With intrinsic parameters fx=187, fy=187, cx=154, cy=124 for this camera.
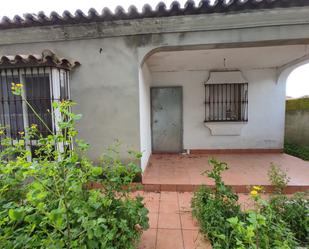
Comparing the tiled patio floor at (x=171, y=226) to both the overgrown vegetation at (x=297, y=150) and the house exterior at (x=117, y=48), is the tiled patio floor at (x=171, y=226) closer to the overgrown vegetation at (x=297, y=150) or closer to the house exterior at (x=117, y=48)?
the house exterior at (x=117, y=48)

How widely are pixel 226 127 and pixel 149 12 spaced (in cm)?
367

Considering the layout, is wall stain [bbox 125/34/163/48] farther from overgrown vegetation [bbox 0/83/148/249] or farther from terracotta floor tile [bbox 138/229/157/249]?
terracotta floor tile [bbox 138/229/157/249]

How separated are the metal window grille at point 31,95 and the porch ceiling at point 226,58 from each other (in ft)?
6.55

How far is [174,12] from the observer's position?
2775mm

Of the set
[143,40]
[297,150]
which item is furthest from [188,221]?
[297,150]

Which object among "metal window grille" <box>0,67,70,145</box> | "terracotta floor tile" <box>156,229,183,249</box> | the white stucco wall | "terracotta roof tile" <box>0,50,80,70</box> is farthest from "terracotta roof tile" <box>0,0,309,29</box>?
"terracotta floor tile" <box>156,229,183,249</box>

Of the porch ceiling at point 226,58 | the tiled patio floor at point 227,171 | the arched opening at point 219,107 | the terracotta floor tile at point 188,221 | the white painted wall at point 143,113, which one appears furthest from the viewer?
the arched opening at point 219,107

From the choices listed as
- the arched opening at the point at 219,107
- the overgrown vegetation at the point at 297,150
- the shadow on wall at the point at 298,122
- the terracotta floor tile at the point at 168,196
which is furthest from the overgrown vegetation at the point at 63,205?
the shadow on wall at the point at 298,122

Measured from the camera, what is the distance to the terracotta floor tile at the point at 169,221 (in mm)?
2229

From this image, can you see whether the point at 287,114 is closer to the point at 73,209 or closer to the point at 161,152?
the point at 161,152

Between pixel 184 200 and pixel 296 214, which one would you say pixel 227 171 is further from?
pixel 296 214

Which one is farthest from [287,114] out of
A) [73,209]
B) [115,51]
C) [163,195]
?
[73,209]

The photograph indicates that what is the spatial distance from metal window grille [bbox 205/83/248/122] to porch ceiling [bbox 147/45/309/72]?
548 mm

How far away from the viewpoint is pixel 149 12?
110 inches
